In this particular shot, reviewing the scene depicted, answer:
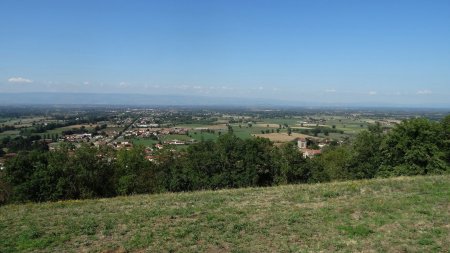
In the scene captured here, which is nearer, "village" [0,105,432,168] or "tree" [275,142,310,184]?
"tree" [275,142,310,184]

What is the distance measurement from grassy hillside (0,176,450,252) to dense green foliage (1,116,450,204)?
631 inches

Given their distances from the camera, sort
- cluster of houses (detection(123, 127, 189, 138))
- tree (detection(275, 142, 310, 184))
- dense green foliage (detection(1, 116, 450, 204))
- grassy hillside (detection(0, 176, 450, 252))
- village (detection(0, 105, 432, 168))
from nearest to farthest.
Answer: grassy hillside (detection(0, 176, 450, 252)) → dense green foliage (detection(1, 116, 450, 204)) → tree (detection(275, 142, 310, 184)) → village (detection(0, 105, 432, 168)) → cluster of houses (detection(123, 127, 189, 138))

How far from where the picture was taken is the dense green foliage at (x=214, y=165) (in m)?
30.2

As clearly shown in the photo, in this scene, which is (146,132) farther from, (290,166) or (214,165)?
(290,166)

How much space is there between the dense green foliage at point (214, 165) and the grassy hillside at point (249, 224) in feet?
52.6

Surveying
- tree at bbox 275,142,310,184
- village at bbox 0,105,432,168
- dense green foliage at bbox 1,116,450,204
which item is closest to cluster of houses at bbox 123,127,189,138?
village at bbox 0,105,432,168

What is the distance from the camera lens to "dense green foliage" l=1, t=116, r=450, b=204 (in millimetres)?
30219

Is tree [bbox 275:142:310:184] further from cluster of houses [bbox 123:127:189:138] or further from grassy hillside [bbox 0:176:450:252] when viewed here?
cluster of houses [bbox 123:127:189:138]

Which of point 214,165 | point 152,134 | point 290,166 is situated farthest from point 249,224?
point 152,134

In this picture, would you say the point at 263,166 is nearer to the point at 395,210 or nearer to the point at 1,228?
the point at 395,210

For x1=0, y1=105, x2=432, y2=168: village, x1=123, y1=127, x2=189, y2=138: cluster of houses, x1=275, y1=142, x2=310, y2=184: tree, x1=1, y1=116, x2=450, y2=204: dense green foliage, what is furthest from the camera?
x1=123, y1=127, x2=189, y2=138: cluster of houses

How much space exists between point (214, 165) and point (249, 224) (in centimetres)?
2772

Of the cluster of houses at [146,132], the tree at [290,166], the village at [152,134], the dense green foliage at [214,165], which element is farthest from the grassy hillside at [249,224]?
the cluster of houses at [146,132]

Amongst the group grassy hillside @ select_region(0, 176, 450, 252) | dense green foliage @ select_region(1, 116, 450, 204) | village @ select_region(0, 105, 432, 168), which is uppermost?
grassy hillside @ select_region(0, 176, 450, 252)
